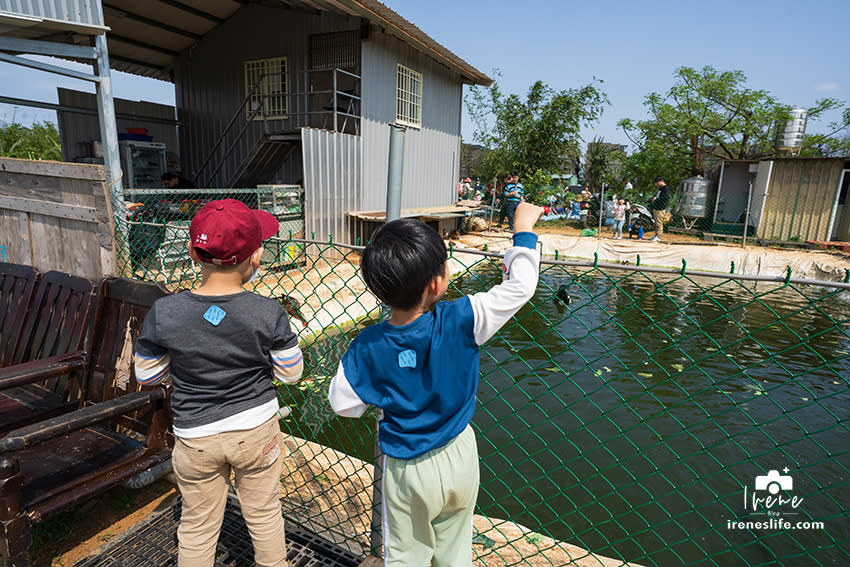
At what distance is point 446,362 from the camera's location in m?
1.29

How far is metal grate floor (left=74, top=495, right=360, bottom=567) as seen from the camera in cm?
197

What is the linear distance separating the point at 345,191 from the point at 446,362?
388 inches

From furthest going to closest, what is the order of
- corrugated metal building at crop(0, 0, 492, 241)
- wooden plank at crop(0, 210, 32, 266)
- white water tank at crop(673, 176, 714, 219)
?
white water tank at crop(673, 176, 714, 219) < corrugated metal building at crop(0, 0, 492, 241) < wooden plank at crop(0, 210, 32, 266)

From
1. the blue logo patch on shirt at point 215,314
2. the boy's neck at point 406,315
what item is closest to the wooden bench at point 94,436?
the blue logo patch on shirt at point 215,314

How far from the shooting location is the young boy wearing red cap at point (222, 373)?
1548mm

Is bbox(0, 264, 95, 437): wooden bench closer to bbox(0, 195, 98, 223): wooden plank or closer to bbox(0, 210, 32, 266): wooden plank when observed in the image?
bbox(0, 195, 98, 223): wooden plank

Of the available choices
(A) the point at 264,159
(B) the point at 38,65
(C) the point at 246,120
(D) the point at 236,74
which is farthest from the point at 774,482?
(D) the point at 236,74

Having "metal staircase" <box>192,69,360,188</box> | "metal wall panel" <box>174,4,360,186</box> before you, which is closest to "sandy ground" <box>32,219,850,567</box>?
"metal staircase" <box>192,69,360,188</box>

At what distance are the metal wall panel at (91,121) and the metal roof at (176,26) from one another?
1246 millimetres

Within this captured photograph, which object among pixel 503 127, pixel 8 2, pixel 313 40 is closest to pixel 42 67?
pixel 8 2

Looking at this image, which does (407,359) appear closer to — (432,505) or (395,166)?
(432,505)

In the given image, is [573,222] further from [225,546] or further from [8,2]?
[225,546]

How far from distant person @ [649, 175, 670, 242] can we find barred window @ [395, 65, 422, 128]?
7.62 m

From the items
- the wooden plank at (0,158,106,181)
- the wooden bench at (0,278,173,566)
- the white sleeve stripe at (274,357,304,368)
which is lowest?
the wooden bench at (0,278,173,566)
